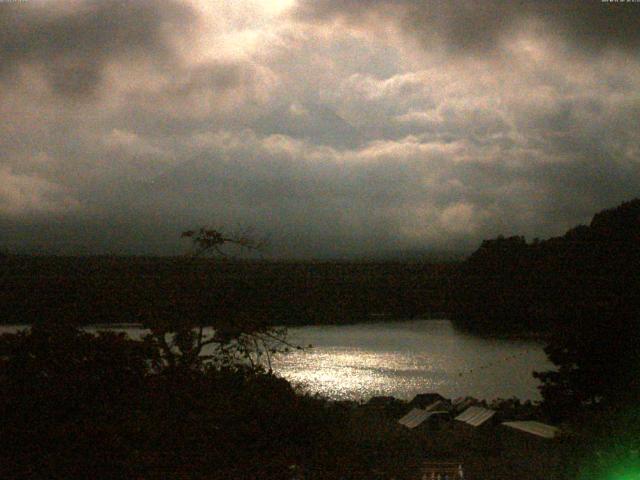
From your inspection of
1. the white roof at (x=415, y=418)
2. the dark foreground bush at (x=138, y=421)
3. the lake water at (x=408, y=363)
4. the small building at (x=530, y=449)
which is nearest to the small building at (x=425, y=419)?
the white roof at (x=415, y=418)

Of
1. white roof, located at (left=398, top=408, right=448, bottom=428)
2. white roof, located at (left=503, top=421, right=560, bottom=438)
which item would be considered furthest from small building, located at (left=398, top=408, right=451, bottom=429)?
white roof, located at (left=503, top=421, right=560, bottom=438)

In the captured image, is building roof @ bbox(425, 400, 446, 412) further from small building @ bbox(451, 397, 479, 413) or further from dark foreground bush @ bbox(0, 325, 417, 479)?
dark foreground bush @ bbox(0, 325, 417, 479)

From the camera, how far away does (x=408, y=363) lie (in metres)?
38.6

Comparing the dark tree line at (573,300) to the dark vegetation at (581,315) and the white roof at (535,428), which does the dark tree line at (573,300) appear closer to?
the dark vegetation at (581,315)

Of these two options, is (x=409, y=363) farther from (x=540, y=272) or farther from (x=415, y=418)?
(x=540, y=272)

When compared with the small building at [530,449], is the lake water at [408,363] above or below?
below

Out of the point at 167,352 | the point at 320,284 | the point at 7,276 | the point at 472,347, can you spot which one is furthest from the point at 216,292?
the point at 320,284

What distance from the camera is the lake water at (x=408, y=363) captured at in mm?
32156

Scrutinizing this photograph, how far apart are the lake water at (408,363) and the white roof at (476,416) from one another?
7.67 m

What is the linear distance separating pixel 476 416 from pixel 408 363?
64.5ft

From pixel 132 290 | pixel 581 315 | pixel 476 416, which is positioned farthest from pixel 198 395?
pixel 476 416

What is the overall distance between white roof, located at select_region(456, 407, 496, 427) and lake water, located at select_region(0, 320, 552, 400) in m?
7.67

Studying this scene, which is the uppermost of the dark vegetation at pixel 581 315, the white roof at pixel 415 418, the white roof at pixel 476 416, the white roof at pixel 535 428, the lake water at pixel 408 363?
the dark vegetation at pixel 581 315

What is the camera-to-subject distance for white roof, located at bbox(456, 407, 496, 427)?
17.9 m
